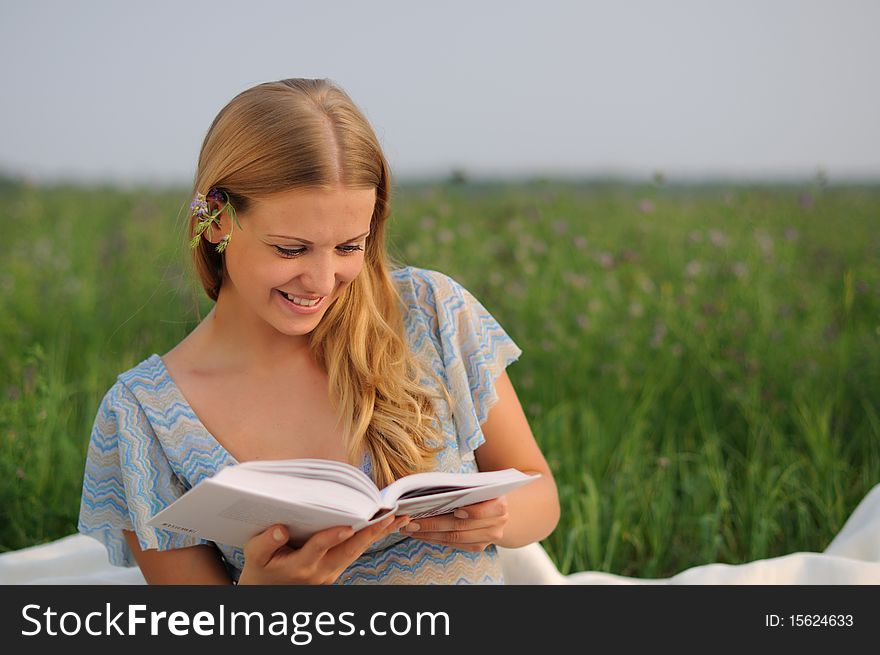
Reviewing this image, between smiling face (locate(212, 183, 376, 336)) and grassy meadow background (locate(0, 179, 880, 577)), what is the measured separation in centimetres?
26

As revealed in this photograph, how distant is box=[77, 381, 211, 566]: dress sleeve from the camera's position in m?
1.70

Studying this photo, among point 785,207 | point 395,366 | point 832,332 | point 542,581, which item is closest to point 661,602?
point 542,581

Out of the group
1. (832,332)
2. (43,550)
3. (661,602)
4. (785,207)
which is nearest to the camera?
(661,602)

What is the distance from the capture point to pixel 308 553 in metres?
1.43

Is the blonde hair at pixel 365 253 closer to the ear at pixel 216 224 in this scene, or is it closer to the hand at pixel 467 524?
the ear at pixel 216 224

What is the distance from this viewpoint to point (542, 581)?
90.9 inches

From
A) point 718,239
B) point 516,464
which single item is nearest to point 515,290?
point 718,239

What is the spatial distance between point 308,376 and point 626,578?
102 centimetres

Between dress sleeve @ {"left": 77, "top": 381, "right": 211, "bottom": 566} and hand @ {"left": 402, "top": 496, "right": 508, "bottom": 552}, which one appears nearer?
hand @ {"left": 402, "top": 496, "right": 508, "bottom": 552}

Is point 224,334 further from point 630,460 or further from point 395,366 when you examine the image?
point 630,460

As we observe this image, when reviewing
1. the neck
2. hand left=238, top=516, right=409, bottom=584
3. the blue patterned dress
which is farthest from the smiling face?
hand left=238, top=516, right=409, bottom=584

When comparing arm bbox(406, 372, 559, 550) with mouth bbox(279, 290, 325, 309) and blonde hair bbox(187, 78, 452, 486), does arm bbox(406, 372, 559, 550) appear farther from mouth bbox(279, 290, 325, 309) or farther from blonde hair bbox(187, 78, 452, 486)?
mouth bbox(279, 290, 325, 309)

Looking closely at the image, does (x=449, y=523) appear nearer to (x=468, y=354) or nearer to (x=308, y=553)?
(x=308, y=553)

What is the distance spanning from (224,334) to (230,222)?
298mm
